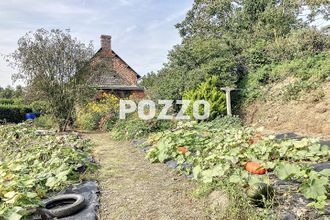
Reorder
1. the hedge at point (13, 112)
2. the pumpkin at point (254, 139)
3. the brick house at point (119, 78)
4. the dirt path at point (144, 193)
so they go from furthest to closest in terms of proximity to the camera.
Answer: the brick house at point (119, 78) < the hedge at point (13, 112) < the pumpkin at point (254, 139) < the dirt path at point (144, 193)

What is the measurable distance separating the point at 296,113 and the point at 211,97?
3.00 metres

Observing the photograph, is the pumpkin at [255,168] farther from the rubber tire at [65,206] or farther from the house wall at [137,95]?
the house wall at [137,95]

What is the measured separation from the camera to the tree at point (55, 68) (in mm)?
12125

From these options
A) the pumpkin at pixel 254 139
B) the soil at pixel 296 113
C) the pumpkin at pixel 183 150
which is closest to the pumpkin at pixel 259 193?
the pumpkin at pixel 254 139

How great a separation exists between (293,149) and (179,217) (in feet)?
7.34

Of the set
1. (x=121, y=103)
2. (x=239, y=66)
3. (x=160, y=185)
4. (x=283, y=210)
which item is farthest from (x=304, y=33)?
(x=283, y=210)

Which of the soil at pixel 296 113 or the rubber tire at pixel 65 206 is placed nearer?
the rubber tire at pixel 65 206

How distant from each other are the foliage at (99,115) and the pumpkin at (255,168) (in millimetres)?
9910

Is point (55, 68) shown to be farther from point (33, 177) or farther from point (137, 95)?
point (33, 177)

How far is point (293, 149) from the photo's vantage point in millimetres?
4586

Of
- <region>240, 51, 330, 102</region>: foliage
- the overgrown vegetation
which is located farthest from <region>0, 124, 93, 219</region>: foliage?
<region>240, 51, 330, 102</region>: foliage

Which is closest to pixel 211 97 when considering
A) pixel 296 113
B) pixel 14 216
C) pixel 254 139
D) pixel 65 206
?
pixel 296 113

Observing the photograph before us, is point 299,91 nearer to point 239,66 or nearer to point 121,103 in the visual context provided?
point 239,66

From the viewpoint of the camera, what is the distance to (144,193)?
419 centimetres
